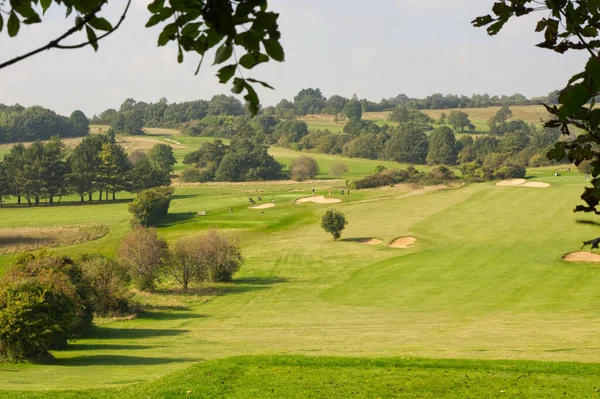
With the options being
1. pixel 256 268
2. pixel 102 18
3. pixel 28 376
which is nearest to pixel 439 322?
pixel 28 376

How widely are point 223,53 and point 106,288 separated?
34014 millimetres

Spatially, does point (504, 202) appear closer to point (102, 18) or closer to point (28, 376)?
point (28, 376)

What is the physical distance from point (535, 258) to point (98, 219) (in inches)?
1733

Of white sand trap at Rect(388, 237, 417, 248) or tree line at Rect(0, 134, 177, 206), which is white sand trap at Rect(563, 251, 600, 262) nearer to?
white sand trap at Rect(388, 237, 417, 248)

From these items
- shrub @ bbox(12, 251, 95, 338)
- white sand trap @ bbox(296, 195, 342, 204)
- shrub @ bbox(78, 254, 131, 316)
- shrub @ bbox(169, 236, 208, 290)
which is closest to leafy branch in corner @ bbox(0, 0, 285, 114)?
shrub @ bbox(12, 251, 95, 338)

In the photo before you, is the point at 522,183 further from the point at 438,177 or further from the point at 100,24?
the point at 100,24

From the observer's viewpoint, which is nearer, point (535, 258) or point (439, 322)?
point (439, 322)

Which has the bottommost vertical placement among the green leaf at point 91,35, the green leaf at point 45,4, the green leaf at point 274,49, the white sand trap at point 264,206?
the white sand trap at point 264,206

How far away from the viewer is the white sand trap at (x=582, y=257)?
44.2 meters

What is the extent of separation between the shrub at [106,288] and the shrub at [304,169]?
71.6 metres

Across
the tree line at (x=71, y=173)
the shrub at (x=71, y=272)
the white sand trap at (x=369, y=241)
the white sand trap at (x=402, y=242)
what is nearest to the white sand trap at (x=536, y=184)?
the white sand trap at (x=402, y=242)

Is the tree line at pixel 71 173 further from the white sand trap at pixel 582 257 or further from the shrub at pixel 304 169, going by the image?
the white sand trap at pixel 582 257

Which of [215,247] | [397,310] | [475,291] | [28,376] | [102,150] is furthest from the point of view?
[102,150]

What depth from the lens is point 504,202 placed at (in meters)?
69.5
